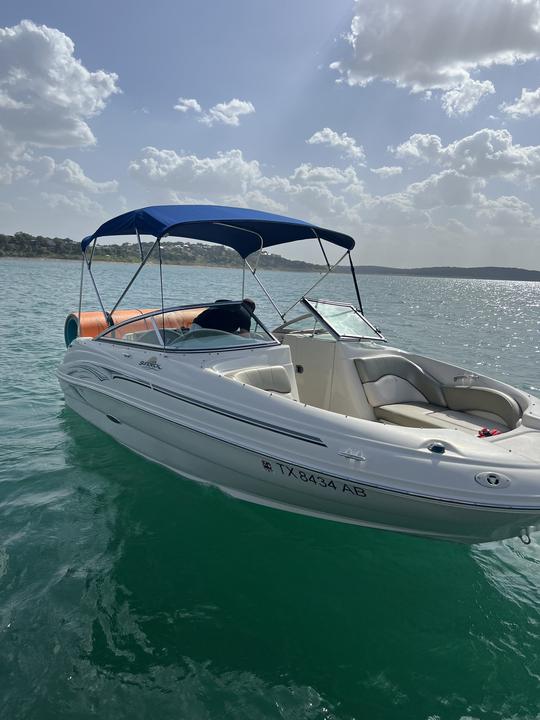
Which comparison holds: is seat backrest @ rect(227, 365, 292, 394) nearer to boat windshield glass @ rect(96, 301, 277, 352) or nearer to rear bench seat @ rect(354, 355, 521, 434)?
boat windshield glass @ rect(96, 301, 277, 352)

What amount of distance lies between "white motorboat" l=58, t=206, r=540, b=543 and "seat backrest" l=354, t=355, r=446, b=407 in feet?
0.04

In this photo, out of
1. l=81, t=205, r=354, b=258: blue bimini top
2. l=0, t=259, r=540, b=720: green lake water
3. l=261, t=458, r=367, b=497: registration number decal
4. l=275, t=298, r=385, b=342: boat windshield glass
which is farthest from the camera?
l=275, t=298, r=385, b=342: boat windshield glass

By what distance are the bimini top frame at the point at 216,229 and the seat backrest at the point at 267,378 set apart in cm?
133

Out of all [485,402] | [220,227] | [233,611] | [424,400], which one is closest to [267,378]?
[424,400]

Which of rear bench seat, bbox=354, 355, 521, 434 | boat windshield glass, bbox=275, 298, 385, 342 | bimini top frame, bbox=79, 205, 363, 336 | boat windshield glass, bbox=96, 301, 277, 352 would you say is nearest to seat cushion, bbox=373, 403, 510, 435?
rear bench seat, bbox=354, 355, 521, 434

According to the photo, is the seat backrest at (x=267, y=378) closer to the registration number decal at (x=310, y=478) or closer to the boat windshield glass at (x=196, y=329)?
the boat windshield glass at (x=196, y=329)

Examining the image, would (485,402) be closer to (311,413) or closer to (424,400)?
(424,400)

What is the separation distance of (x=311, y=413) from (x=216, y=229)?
3.75 m

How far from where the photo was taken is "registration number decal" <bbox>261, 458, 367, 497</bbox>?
346 cm

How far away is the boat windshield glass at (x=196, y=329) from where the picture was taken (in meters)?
4.88

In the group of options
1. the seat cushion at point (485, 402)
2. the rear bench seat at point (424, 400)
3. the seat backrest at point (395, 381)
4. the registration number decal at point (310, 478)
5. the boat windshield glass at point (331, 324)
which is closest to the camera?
the registration number decal at point (310, 478)

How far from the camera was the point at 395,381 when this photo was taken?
5270 mm

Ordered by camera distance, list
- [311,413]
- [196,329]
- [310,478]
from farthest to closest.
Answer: [196,329] < [311,413] < [310,478]

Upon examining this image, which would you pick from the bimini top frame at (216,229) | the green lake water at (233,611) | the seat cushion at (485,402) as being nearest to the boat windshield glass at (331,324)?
the bimini top frame at (216,229)
